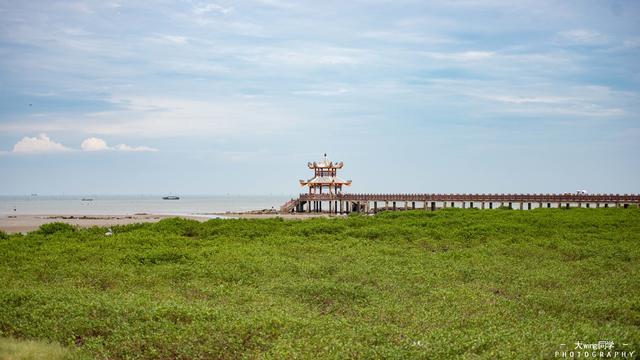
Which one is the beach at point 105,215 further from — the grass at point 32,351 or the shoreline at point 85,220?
the grass at point 32,351

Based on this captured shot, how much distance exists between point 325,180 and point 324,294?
63466 millimetres

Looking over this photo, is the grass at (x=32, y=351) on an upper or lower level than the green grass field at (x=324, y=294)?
lower

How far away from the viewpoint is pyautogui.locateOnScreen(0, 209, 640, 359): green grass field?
1041 cm

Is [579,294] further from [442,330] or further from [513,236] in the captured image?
[513,236]

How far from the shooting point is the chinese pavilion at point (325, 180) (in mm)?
77500

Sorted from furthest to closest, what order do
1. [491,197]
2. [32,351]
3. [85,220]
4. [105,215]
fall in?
[105,215] → [491,197] → [85,220] → [32,351]

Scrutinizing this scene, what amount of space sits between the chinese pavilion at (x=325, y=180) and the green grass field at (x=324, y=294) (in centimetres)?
5080

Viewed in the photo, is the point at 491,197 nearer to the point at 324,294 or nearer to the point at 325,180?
the point at 325,180

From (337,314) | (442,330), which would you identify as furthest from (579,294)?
(337,314)

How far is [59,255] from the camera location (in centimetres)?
2031

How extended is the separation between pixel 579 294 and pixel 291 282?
7.08 metres

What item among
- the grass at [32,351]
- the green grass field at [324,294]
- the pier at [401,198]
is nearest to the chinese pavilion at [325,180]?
the pier at [401,198]

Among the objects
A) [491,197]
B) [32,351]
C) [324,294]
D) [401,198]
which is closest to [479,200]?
[491,197]

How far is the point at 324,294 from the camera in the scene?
14.3 meters
